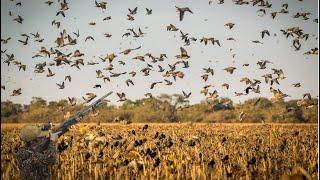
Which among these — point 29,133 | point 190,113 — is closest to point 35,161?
point 29,133

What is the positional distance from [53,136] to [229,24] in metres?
9.44

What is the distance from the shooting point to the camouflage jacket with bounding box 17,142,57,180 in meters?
6.26

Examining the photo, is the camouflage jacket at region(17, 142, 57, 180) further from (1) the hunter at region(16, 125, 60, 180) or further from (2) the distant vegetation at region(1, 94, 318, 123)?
(2) the distant vegetation at region(1, 94, 318, 123)

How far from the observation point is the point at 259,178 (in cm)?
757

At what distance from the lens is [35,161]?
6.26 m

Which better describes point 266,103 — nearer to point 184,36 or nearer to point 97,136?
point 184,36

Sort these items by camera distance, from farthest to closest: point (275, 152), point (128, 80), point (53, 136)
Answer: point (128, 80)
point (275, 152)
point (53, 136)

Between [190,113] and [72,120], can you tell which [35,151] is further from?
[190,113]

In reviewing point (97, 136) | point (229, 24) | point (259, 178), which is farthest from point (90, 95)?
point (259, 178)

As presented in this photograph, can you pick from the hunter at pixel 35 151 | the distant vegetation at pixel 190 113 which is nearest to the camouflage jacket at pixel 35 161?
the hunter at pixel 35 151

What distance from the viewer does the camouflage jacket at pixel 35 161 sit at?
6.26 m

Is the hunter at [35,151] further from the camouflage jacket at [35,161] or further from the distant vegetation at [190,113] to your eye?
the distant vegetation at [190,113]

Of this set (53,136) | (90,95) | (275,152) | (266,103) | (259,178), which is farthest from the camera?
(266,103)

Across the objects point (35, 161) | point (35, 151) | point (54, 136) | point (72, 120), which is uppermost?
point (72, 120)
